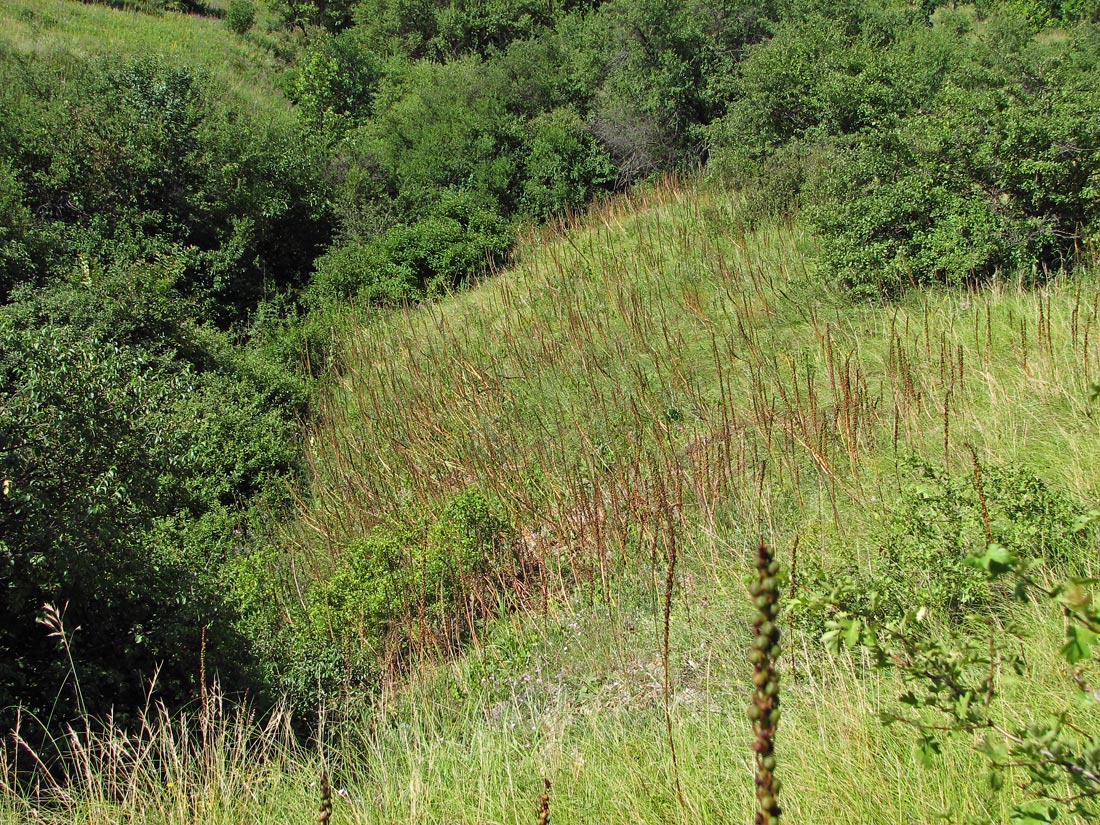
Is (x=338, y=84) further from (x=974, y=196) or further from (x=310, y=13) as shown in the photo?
(x=974, y=196)

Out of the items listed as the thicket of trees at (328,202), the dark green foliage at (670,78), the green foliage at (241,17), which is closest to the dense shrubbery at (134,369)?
the thicket of trees at (328,202)

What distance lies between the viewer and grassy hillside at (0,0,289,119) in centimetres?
2128

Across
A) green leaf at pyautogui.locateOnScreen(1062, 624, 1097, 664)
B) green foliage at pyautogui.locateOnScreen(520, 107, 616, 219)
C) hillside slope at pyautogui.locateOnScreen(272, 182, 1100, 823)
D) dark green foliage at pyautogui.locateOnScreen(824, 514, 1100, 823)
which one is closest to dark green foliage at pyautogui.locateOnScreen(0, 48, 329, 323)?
green foliage at pyautogui.locateOnScreen(520, 107, 616, 219)

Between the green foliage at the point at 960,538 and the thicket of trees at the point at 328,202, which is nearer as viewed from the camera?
the green foliage at the point at 960,538

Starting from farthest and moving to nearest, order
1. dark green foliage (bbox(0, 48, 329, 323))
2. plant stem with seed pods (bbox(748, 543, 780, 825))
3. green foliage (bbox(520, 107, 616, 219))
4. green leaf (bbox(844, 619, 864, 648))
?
1. green foliage (bbox(520, 107, 616, 219))
2. dark green foliage (bbox(0, 48, 329, 323))
3. green leaf (bbox(844, 619, 864, 648))
4. plant stem with seed pods (bbox(748, 543, 780, 825))

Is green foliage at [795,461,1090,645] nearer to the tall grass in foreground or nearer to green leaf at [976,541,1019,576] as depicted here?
green leaf at [976,541,1019,576]

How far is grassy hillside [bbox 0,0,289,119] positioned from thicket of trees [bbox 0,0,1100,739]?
4.83 ft

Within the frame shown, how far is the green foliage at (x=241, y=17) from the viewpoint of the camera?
95.2 feet

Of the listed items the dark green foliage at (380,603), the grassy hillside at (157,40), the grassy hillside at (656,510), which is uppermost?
the grassy hillside at (157,40)

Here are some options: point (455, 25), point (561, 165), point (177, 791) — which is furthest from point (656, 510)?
point (455, 25)

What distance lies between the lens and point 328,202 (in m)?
16.2

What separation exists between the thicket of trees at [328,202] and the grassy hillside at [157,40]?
1.47 meters

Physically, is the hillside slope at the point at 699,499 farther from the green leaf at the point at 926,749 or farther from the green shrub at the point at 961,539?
the green leaf at the point at 926,749

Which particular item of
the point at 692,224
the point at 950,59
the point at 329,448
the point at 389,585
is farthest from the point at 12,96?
the point at 950,59
